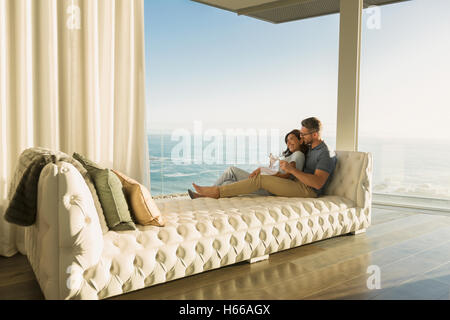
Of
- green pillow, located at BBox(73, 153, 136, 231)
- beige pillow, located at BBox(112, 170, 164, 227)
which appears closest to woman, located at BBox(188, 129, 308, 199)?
beige pillow, located at BBox(112, 170, 164, 227)

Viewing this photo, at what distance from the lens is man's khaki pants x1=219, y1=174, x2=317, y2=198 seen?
3.34 m

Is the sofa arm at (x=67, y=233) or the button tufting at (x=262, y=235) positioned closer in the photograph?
the sofa arm at (x=67, y=233)

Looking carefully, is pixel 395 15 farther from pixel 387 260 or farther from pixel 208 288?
pixel 208 288

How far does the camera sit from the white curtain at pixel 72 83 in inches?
113

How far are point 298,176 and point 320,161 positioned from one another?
0.24 m

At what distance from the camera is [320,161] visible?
11.0 ft

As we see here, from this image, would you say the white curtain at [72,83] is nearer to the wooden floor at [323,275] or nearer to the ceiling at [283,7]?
the wooden floor at [323,275]

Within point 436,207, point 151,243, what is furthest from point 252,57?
point 151,243

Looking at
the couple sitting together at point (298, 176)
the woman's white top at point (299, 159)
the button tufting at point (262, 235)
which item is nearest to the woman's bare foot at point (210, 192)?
the couple sitting together at point (298, 176)

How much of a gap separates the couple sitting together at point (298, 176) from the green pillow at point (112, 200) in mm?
1254

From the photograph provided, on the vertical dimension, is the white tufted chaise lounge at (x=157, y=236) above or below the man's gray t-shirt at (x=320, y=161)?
below

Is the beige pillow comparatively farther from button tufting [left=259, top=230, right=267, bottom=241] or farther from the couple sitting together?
the couple sitting together

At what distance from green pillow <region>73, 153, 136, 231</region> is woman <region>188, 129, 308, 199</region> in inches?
49.4
